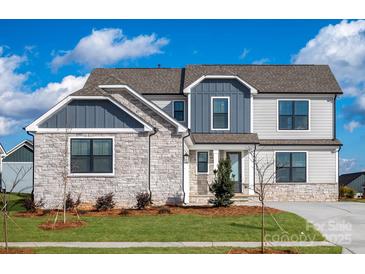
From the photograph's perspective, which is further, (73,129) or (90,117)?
(90,117)

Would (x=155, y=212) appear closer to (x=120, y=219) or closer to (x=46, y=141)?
(x=120, y=219)

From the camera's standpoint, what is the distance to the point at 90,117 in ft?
77.9

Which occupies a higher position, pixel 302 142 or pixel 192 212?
pixel 302 142

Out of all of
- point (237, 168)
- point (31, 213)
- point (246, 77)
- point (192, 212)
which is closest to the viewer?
point (192, 212)

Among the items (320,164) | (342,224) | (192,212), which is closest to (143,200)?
(192,212)

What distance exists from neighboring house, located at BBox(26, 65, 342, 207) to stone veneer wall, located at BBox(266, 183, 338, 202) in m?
0.06

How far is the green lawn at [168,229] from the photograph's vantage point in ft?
49.2

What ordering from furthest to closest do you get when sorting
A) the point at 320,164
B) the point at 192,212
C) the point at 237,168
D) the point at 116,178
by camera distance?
the point at 320,164
the point at 237,168
the point at 116,178
the point at 192,212

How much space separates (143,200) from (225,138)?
8.31 meters

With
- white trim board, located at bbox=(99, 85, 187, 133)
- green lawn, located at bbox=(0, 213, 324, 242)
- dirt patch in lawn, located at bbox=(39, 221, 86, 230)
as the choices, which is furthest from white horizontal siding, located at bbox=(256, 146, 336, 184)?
dirt patch in lawn, located at bbox=(39, 221, 86, 230)

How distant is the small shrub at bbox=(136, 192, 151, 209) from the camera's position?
73.5 ft

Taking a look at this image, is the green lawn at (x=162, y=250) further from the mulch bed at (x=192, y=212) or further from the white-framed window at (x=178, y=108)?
the white-framed window at (x=178, y=108)

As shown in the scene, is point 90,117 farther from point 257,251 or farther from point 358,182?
point 358,182

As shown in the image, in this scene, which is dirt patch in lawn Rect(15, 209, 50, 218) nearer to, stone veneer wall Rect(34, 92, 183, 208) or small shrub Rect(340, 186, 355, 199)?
stone veneer wall Rect(34, 92, 183, 208)
